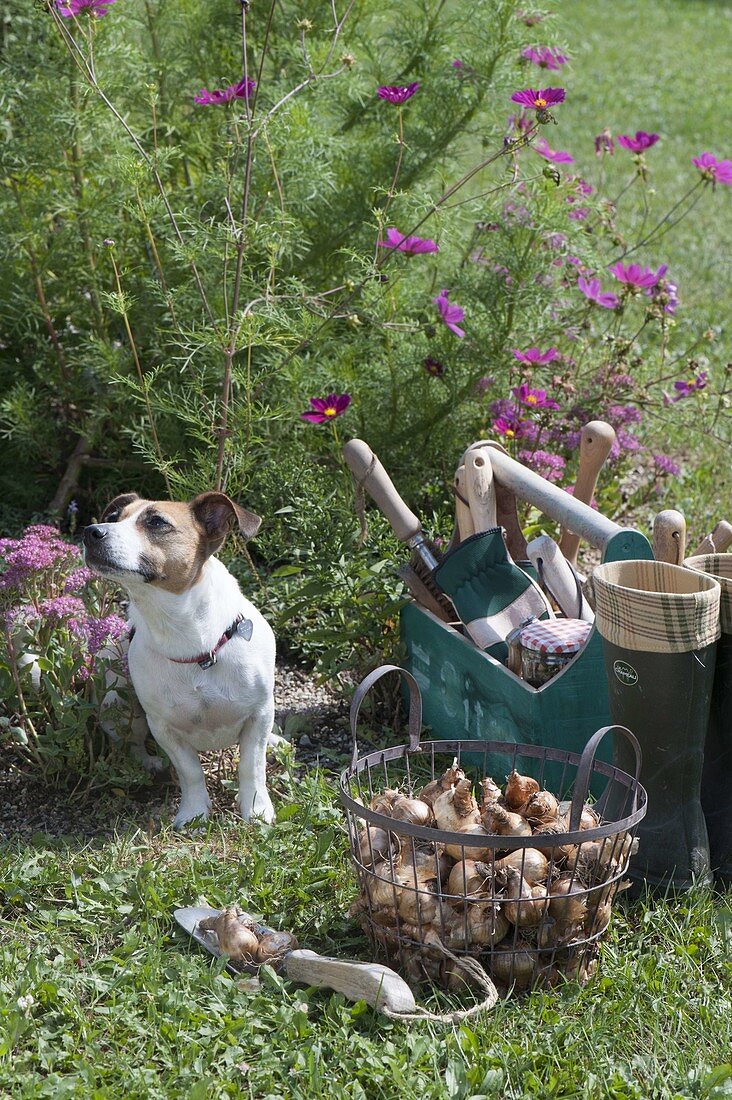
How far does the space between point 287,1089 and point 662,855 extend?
1054 mm

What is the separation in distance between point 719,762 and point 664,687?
375 mm

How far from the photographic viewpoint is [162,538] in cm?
299

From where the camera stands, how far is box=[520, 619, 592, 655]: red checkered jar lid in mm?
3115

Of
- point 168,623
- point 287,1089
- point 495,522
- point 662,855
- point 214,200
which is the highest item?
point 214,200

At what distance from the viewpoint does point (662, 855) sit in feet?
9.14

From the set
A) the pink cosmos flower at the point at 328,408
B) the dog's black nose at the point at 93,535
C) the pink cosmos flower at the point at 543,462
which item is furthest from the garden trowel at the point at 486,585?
the dog's black nose at the point at 93,535

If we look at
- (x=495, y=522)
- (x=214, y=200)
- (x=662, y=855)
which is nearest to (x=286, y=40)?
(x=214, y=200)

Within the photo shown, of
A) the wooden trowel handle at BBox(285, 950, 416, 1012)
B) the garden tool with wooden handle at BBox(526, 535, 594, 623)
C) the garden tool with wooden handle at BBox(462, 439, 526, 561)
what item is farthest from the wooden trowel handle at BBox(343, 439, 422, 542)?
the wooden trowel handle at BBox(285, 950, 416, 1012)

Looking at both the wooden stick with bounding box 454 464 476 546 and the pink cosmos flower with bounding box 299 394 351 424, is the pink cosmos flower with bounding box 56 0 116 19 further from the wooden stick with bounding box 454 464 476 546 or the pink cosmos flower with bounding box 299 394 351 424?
the wooden stick with bounding box 454 464 476 546

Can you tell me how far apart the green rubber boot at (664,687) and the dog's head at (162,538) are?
3.23 feet

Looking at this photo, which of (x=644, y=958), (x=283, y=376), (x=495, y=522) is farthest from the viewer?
(x=283, y=376)

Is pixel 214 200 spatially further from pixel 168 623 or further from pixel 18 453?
pixel 168 623

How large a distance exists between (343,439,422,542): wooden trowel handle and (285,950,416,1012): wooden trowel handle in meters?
1.38

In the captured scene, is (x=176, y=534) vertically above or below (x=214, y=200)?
below
